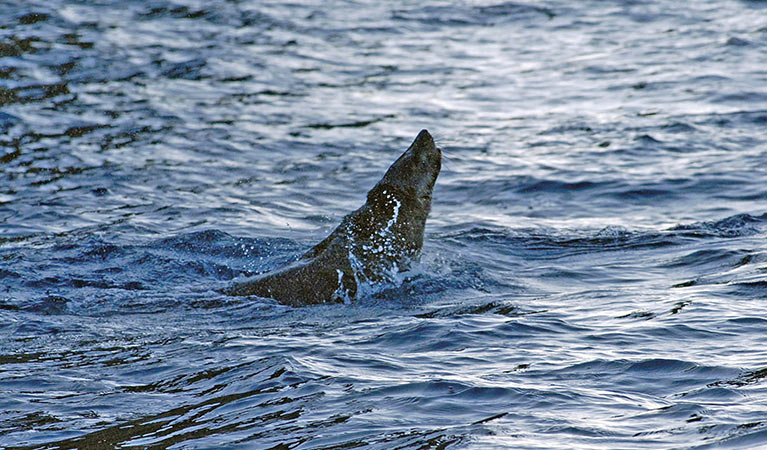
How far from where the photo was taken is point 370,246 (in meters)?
8.82

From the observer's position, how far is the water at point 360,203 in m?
6.09

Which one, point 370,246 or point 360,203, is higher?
point 370,246

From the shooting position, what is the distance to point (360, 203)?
1228 centimetres

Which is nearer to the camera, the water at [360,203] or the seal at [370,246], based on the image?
the water at [360,203]

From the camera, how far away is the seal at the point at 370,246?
8.36 metres

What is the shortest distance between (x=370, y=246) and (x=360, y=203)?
3.49m

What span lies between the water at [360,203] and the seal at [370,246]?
0.62ft

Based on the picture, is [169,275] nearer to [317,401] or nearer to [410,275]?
[410,275]

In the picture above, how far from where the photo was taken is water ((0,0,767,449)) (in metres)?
6.09

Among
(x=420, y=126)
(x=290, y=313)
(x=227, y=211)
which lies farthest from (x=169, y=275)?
(x=420, y=126)

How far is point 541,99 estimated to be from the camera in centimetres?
1662

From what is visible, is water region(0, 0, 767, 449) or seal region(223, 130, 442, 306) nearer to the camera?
water region(0, 0, 767, 449)

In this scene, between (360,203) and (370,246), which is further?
(360,203)

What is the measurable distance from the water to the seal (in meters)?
0.19
